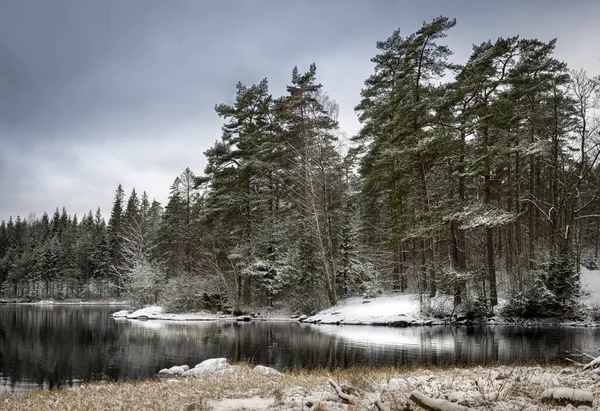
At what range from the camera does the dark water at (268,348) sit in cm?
1391

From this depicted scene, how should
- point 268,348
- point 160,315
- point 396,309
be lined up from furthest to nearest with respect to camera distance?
1. point 160,315
2. point 396,309
3. point 268,348

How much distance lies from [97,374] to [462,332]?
15662 millimetres

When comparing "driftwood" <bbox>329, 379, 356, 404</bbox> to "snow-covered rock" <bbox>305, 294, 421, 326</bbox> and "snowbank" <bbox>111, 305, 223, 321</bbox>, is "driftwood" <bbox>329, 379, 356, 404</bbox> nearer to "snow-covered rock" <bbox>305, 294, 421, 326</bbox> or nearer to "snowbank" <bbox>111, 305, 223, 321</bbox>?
"snow-covered rock" <bbox>305, 294, 421, 326</bbox>

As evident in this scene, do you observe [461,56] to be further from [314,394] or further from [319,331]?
[314,394]

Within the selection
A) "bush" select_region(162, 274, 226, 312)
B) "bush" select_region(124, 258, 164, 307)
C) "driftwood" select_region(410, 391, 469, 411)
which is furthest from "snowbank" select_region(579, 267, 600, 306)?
"bush" select_region(124, 258, 164, 307)

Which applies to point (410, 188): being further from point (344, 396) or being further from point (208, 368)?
point (344, 396)

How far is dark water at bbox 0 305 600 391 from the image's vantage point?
13906 millimetres

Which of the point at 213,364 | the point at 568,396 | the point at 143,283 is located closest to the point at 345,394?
the point at 568,396

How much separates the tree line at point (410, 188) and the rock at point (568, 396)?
17367 mm

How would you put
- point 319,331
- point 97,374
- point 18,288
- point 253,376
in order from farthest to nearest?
point 18,288, point 319,331, point 97,374, point 253,376

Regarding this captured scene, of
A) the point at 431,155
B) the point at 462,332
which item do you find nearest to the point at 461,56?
the point at 431,155

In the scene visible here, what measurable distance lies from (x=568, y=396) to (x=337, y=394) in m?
3.21

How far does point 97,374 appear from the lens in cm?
1341

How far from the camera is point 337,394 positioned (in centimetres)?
707
